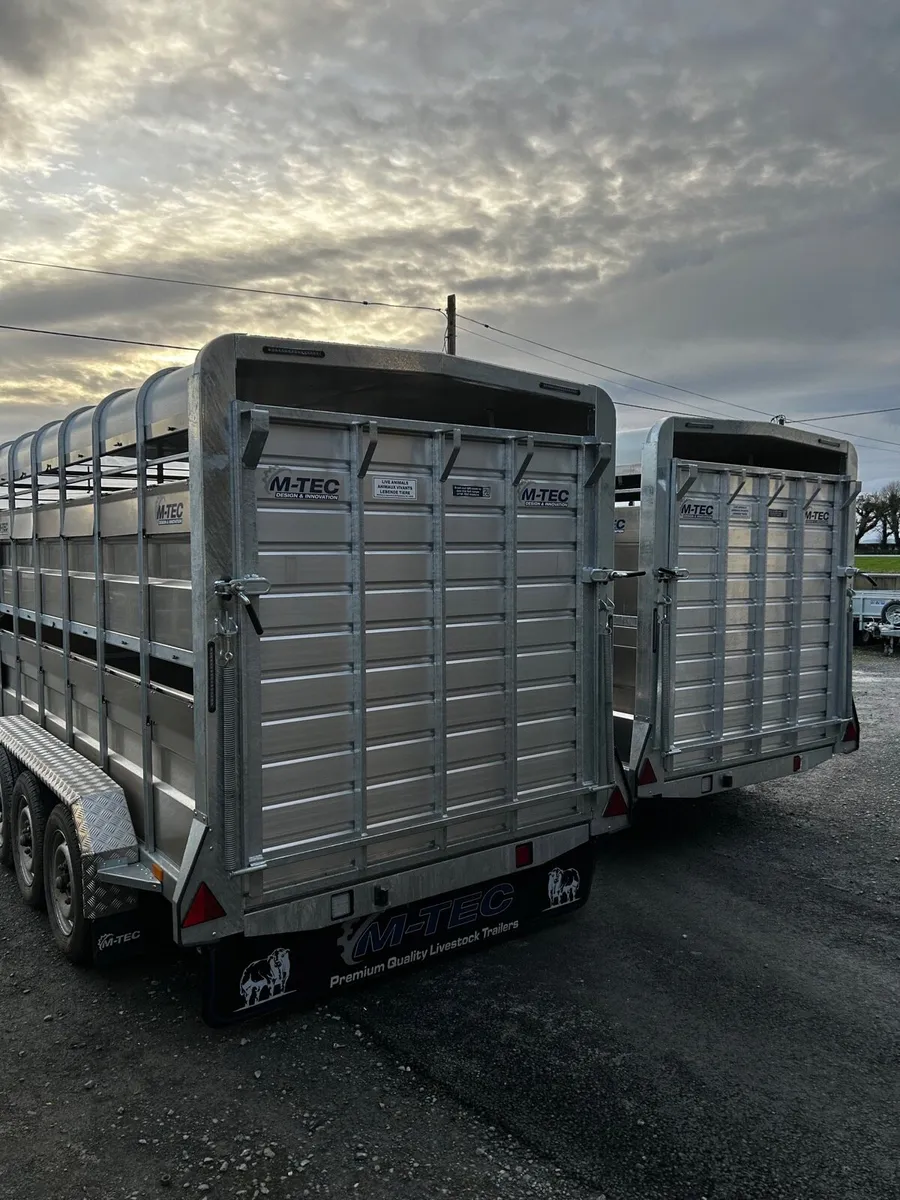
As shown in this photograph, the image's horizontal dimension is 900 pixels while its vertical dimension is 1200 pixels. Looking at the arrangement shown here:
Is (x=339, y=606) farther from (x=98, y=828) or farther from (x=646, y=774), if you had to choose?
(x=646, y=774)

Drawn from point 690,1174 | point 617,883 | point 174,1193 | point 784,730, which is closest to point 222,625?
point 174,1193

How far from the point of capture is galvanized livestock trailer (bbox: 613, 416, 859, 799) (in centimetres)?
611

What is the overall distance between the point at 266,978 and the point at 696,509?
4229 mm

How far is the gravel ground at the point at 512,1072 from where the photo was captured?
3189mm

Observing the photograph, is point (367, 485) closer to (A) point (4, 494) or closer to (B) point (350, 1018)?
(B) point (350, 1018)

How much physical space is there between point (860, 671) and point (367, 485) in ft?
48.4

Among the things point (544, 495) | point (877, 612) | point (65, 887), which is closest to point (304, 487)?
point (544, 495)

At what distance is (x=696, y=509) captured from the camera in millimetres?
6227

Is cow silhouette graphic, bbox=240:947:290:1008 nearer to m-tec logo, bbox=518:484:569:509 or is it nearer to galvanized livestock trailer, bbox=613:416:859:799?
m-tec logo, bbox=518:484:569:509

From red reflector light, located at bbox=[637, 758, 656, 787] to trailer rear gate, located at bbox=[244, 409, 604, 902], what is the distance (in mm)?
1320

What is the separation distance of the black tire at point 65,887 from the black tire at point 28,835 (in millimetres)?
164

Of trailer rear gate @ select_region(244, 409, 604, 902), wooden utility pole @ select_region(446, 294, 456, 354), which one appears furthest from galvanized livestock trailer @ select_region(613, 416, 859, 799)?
wooden utility pole @ select_region(446, 294, 456, 354)

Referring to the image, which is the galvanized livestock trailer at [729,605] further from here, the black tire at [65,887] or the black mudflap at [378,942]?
the black tire at [65,887]

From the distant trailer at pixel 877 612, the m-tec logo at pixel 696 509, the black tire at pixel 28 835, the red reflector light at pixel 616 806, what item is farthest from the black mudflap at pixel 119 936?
the distant trailer at pixel 877 612
